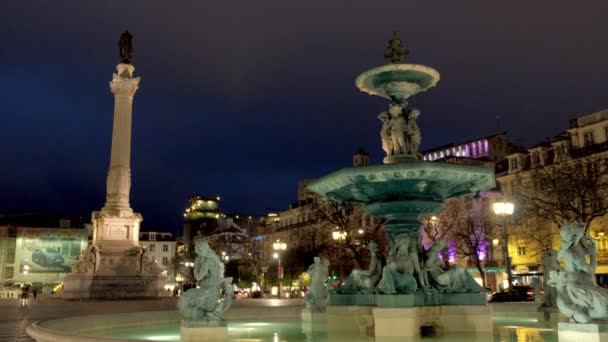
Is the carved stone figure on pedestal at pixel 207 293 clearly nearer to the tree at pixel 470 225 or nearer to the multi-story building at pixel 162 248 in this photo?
the tree at pixel 470 225

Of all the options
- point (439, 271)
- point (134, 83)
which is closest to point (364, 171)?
point (439, 271)

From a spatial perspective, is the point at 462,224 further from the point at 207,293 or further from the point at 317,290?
the point at 207,293

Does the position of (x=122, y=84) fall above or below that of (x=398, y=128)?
above

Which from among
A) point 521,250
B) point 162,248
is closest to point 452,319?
point 521,250

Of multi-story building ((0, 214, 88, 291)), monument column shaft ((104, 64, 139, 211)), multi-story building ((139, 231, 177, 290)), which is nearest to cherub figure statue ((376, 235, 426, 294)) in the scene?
monument column shaft ((104, 64, 139, 211))

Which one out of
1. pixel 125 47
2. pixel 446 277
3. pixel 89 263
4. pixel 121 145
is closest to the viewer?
pixel 446 277

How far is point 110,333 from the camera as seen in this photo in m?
14.3

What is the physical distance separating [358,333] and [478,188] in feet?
15.5

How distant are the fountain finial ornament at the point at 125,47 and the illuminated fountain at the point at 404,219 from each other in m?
33.0

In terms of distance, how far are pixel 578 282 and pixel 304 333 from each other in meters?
6.54

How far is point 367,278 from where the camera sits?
559 inches

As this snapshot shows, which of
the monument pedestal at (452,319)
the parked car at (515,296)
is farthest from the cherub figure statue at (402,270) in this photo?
the parked car at (515,296)

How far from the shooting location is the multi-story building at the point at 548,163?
163 feet

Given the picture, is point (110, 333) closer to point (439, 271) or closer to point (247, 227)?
point (439, 271)
